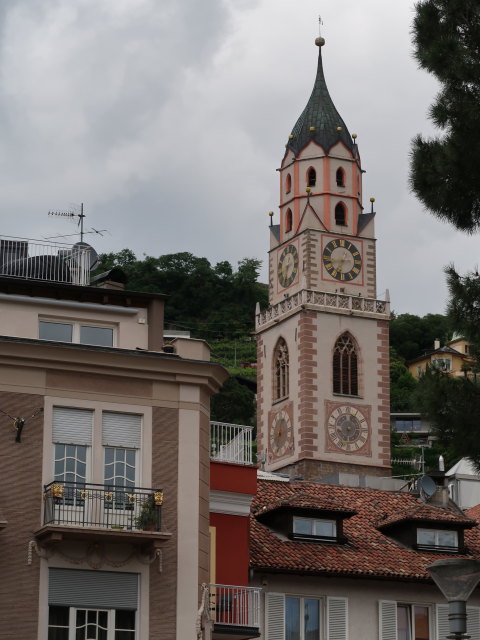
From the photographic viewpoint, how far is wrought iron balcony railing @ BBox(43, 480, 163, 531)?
1160 inches

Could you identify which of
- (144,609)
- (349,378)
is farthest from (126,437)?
(349,378)

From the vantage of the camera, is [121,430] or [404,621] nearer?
[121,430]

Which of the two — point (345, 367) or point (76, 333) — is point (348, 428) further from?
point (76, 333)

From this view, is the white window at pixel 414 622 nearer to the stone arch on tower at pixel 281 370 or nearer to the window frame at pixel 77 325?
the window frame at pixel 77 325

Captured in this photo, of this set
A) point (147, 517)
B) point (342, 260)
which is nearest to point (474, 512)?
point (147, 517)

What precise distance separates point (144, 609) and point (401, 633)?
366 inches

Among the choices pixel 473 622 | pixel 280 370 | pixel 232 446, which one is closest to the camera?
pixel 232 446

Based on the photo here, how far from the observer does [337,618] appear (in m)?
37.0

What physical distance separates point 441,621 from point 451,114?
44.3 ft

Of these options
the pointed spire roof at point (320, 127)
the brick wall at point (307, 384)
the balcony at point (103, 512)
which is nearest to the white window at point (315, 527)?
the balcony at point (103, 512)

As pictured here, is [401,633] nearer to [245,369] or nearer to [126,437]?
[126,437]

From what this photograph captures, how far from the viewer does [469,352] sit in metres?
28.0

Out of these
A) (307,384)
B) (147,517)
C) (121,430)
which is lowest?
(147,517)

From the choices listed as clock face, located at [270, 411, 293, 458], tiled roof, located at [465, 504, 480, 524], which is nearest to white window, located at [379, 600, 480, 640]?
tiled roof, located at [465, 504, 480, 524]
